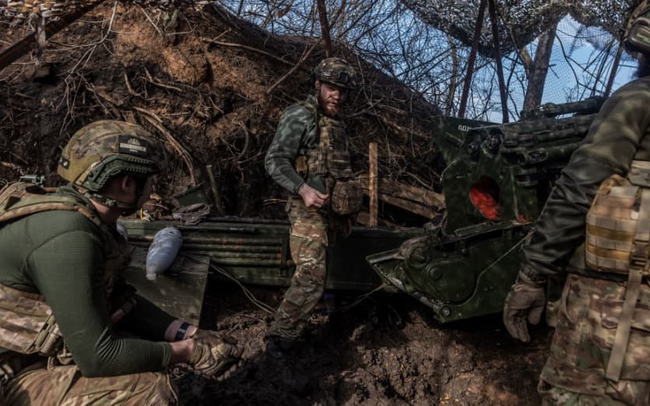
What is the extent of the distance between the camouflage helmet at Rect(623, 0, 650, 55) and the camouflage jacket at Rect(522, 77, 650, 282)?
159 mm

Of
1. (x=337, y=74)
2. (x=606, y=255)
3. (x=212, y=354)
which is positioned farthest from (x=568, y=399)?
(x=337, y=74)

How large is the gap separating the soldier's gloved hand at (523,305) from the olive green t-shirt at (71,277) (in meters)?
1.61

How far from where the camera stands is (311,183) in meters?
3.94

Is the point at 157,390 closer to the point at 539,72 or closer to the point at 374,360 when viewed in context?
the point at 374,360

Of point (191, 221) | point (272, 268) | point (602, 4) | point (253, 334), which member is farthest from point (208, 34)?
point (602, 4)

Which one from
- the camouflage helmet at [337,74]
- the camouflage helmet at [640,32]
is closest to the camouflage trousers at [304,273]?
→ the camouflage helmet at [337,74]

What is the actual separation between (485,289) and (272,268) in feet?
6.12

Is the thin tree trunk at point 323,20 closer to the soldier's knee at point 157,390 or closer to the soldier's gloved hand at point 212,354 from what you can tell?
the soldier's gloved hand at point 212,354

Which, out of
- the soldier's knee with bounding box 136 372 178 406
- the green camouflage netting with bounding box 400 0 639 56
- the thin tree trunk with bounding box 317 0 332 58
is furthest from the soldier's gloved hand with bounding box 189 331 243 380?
the green camouflage netting with bounding box 400 0 639 56

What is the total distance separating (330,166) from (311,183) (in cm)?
20

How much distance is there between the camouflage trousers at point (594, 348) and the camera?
200 cm

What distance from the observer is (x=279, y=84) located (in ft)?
22.2

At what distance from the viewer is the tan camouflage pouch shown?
12.8ft

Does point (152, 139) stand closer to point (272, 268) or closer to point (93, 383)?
point (93, 383)
